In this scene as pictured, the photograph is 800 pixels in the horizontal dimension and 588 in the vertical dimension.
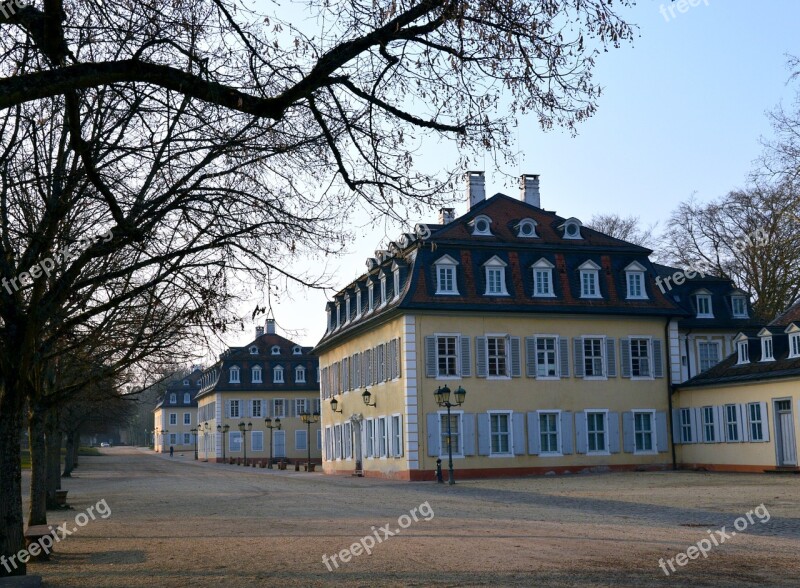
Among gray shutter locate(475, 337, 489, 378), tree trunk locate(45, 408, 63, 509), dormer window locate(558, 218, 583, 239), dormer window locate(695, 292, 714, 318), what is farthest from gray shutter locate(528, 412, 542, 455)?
tree trunk locate(45, 408, 63, 509)

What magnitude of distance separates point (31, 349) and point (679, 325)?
128ft

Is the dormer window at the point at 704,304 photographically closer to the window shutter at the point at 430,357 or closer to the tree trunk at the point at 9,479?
the window shutter at the point at 430,357

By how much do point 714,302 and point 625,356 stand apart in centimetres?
773

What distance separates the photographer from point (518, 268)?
139 feet

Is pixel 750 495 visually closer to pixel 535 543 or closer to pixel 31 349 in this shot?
pixel 535 543

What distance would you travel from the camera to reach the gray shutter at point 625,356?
43219mm

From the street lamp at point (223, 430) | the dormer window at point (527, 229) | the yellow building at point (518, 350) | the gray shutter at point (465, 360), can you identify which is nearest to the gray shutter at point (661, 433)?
the yellow building at point (518, 350)

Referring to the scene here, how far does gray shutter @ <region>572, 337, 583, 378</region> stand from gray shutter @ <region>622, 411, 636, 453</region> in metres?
2.72

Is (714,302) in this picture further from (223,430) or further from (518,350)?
(223,430)

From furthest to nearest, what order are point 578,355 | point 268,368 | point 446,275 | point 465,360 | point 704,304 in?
point 268,368 < point 704,304 < point 578,355 < point 446,275 < point 465,360

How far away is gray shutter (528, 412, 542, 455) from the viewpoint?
41281 mm

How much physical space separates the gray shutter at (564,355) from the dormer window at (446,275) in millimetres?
5210

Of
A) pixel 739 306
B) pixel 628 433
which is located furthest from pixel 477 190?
pixel 739 306

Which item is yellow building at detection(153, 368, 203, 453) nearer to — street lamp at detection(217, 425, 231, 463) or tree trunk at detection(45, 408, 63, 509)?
street lamp at detection(217, 425, 231, 463)
